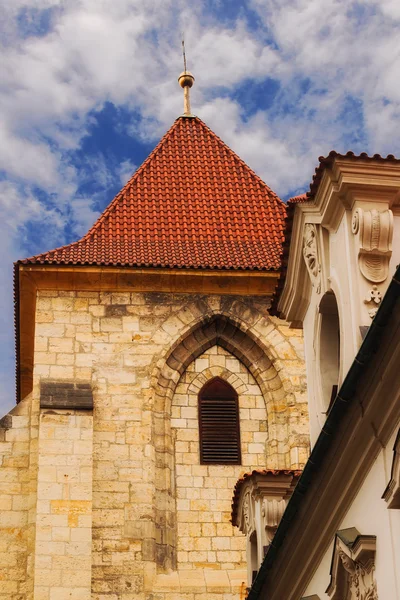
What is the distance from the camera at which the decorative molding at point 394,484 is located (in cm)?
927

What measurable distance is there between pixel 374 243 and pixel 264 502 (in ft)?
14.6

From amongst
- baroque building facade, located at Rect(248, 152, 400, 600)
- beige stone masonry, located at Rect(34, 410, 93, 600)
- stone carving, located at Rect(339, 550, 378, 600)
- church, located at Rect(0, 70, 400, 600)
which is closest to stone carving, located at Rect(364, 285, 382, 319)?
baroque building facade, located at Rect(248, 152, 400, 600)

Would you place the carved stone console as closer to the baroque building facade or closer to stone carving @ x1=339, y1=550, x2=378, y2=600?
the baroque building facade

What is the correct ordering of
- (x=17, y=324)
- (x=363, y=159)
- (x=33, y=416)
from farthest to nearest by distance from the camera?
(x=17, y=324)
(x=33, y=416)
(x=363, y=159)

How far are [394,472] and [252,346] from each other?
12350 millimetres

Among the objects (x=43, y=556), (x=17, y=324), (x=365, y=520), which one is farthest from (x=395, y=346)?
(x=17, y=324)

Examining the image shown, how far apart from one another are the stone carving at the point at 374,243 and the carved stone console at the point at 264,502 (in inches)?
156

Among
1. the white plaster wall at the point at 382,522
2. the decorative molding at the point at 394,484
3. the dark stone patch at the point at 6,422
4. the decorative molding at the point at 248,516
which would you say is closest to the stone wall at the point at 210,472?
the dark stone patch at the point at 6,422

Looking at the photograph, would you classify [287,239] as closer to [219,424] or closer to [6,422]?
[219,424]

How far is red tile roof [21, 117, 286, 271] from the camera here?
21969mm

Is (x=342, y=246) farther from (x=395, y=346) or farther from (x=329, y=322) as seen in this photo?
(x=395, y=346)

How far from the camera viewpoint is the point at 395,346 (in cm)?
932

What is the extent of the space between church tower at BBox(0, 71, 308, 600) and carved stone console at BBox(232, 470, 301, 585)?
3.96 metres

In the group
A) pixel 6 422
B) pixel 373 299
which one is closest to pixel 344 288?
pixel 373 299
